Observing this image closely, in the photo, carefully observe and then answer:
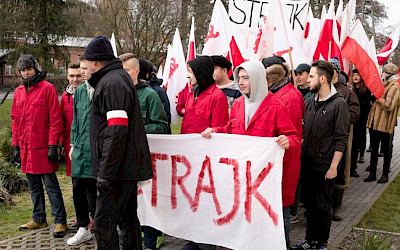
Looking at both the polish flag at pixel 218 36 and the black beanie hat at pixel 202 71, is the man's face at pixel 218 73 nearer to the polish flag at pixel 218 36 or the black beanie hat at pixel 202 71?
the black beanie hat at pixel 202 71

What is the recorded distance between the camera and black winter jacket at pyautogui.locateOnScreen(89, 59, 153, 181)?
3920mm

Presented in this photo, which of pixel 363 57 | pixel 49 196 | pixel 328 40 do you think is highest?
pixel 328 40

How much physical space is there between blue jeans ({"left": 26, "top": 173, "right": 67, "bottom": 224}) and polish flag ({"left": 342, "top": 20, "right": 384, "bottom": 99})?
4709mm

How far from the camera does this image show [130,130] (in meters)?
4.09

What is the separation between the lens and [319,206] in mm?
5090

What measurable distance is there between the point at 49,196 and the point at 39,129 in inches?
32.8

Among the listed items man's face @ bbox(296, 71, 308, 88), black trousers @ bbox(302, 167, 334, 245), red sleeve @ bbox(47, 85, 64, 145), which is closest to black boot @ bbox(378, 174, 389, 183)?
man's face @ bbox(296, 71, 308, 88)

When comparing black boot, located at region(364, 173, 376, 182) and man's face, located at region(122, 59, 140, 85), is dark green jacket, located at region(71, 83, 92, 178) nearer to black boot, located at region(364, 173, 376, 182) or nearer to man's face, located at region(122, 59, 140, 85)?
man's face, located at region(122, 59, 140, 85)

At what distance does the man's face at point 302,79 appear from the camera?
6620mm

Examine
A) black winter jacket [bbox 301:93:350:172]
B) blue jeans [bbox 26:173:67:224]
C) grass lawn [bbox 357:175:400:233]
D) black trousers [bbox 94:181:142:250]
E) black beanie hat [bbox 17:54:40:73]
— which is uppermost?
black beanie hat [bbox 17:54:40:73]

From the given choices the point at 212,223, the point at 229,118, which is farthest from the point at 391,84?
the point at 212,223

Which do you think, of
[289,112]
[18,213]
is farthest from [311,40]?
[18,213]

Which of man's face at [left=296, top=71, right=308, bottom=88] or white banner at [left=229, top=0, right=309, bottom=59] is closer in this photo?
man's face at [left=296, top=71, right=308, bottom=88]

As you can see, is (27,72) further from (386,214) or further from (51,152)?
(386,214)
